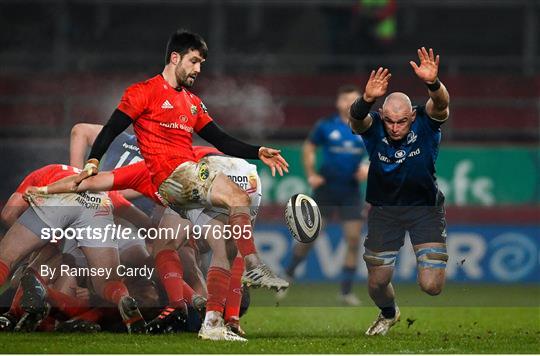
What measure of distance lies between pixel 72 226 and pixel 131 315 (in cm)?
67

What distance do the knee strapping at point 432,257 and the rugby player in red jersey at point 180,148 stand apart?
105 cm

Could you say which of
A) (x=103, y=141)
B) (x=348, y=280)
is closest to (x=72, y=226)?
(x=103, y=141)

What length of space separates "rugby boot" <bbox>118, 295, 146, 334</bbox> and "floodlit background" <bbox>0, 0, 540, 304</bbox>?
5989 mm

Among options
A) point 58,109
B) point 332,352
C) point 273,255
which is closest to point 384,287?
point 332,352

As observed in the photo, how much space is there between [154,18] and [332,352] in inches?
535

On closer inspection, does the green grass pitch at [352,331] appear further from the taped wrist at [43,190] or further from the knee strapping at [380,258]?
the taped wrist at [43,190]

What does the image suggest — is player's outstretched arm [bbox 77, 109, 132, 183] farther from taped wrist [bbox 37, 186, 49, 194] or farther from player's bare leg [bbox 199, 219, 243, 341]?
player's bare leg [bbox 199, 219, 243, 341]

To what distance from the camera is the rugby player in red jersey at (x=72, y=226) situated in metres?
7.31

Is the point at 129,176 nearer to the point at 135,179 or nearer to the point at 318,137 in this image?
the point at 135,179

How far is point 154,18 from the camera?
63.9 feet

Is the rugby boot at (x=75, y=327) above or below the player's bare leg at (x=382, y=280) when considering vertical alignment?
below

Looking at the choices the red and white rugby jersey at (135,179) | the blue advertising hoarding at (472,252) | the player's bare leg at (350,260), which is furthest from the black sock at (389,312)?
the blue advertising hoarding at (472,252)

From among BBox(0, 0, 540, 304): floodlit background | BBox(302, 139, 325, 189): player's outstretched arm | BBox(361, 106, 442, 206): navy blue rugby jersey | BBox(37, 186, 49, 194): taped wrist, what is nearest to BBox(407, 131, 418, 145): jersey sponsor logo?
BBox(361, 106, 442, 206): navy blue rugby jersey

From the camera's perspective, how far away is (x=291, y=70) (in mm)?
17703
